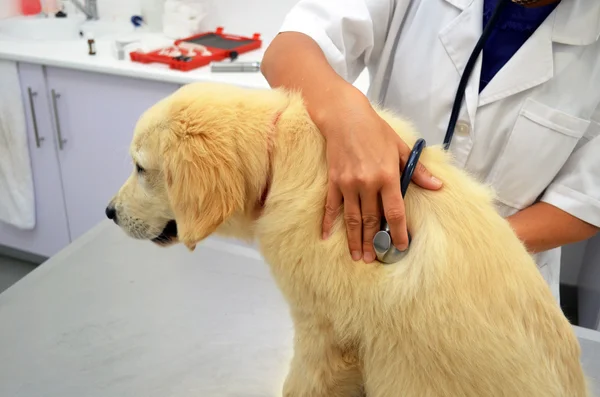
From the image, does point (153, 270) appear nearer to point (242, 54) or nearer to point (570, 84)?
point (570, 84)

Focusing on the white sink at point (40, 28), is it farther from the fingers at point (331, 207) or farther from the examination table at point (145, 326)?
the fingers at point (331, 207)

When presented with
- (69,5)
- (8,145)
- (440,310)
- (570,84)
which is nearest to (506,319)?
(440,310)

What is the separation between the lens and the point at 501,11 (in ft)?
2.61

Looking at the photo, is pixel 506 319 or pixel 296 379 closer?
pixel 506 319

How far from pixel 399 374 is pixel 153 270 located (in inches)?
23.9

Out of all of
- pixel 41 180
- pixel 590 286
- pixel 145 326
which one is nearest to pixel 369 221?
pixel 145 326

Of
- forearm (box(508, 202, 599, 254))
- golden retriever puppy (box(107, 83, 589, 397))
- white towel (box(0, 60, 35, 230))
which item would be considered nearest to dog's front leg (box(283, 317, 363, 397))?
golden retriever puppy (box(107, 83, 589, 397))

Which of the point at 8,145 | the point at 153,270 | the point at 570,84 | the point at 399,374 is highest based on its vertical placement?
the point at 570,84

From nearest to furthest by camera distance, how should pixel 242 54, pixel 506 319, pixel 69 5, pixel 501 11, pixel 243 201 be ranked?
pixel 506 319 < pixel 243 201 < pixel 501 11 < pixel 242 54 < pixel 69 5

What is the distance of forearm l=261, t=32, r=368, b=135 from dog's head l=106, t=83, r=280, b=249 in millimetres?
50

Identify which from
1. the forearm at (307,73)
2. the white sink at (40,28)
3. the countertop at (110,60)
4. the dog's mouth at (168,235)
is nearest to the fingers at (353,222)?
the forearm at (307,73)

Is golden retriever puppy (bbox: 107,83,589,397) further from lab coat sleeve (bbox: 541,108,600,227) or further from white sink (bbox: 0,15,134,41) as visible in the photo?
white sink (bbox: 0,15,134,41)

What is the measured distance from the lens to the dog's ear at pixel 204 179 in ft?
2.13

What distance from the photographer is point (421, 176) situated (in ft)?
2.05
